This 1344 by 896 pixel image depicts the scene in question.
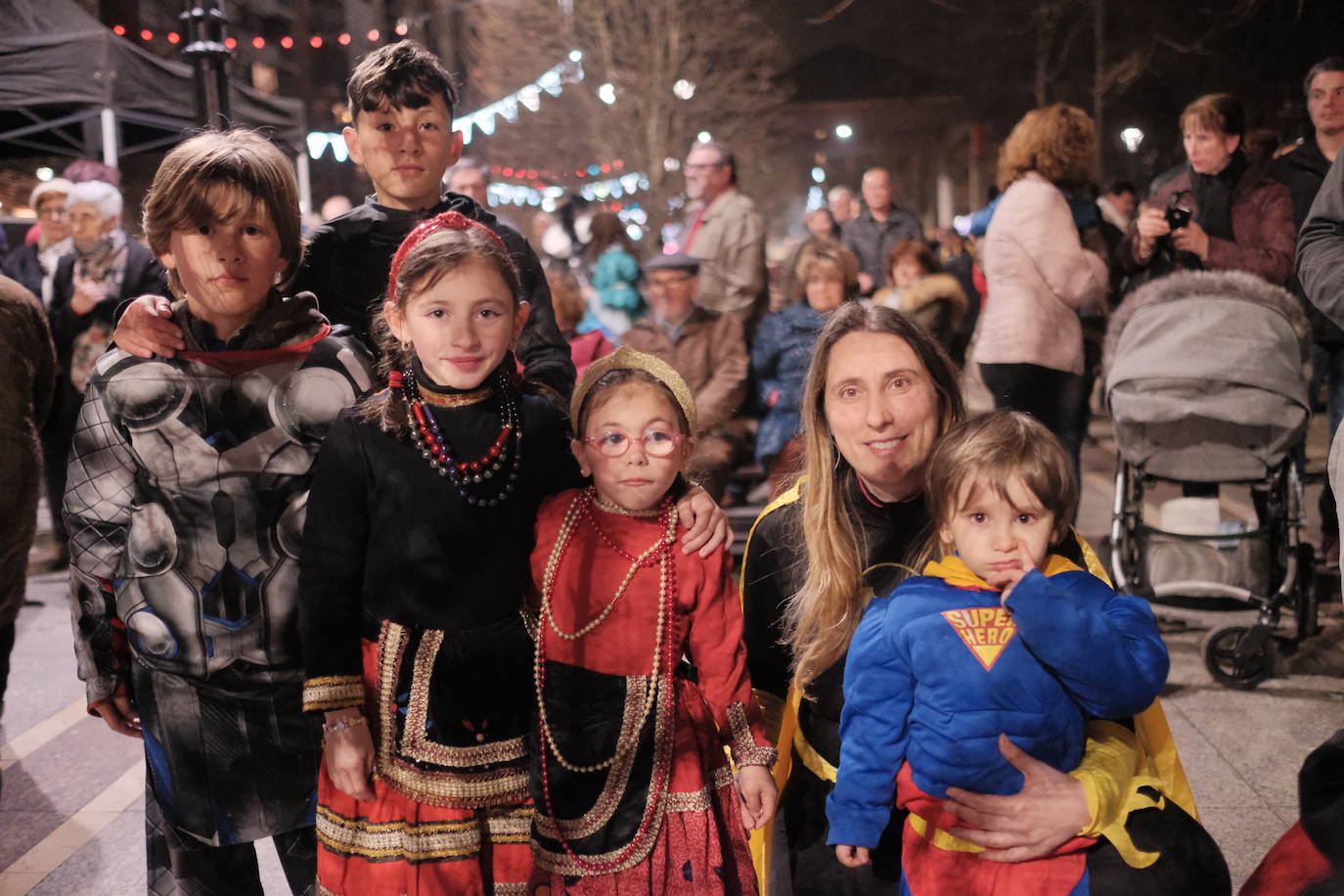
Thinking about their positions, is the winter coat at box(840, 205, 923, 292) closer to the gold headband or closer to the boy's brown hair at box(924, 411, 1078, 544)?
the gold headband

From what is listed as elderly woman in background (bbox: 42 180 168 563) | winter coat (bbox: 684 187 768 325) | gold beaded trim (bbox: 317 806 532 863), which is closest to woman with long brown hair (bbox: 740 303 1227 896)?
gold beaded trim (bbox: 317 806 532 863)

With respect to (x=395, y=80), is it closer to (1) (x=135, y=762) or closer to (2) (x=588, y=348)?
(1) (x=135, y=762)

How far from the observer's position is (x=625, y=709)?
2.46 m

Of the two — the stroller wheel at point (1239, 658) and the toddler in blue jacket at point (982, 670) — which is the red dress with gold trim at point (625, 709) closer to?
the toddler in blue jacket at point (982, 670)

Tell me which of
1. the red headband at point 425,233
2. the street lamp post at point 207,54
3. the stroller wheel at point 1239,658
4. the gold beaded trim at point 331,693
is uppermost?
the street lamp post at point 207,54

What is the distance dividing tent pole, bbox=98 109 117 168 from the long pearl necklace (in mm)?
5718

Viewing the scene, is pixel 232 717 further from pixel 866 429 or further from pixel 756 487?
pixel 756 487

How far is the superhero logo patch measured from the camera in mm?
2191

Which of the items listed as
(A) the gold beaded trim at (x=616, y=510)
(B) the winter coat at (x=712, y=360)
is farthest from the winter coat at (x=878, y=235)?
(A) the gold beaded trim at (x=616, y=510)

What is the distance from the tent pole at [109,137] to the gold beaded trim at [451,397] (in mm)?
5483

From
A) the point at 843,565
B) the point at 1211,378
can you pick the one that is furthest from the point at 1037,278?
the point at 843,565

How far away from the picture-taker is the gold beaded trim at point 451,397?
7.89 ft

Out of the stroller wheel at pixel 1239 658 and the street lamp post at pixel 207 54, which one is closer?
the stroller wheel at pixel 1239 658

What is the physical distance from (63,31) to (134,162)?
10.6ft
